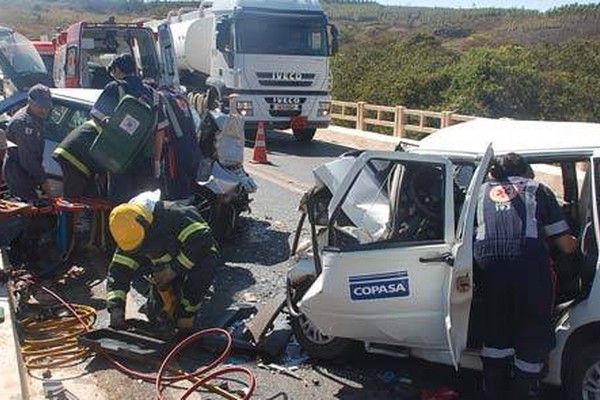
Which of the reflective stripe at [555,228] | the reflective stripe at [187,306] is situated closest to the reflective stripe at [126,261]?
the reflective stripe at [187,306]

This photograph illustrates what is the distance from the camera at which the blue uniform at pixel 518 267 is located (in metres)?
3.85

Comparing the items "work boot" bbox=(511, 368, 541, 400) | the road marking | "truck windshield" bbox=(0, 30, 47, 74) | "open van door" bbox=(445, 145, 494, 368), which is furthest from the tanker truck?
"work boot" bbox=(511, 368, 541, 400)

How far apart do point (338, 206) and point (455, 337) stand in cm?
101

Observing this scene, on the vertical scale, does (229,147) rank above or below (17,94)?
below

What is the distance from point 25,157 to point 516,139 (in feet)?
14.4

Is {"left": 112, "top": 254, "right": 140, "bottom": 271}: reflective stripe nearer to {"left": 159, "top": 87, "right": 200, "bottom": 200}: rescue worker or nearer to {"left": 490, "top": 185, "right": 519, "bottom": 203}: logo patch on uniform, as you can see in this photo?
{"left": 159, "top": 87, "right": 200, "bottom": 200}: rescue worker

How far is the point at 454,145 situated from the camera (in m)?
4.62

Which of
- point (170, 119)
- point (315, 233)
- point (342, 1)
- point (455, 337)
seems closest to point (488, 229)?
point (455, 337)

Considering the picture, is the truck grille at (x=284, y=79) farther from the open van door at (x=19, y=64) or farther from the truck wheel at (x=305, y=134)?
the open van door at (x=19, y=64)

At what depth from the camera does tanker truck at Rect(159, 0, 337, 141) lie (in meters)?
15.3

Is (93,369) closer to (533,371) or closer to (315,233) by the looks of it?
(315,233)

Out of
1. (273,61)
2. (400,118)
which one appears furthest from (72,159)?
(400,118)

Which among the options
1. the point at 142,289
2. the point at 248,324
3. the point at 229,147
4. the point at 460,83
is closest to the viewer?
the point at 248,324

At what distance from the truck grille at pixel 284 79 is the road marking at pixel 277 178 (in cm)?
290
